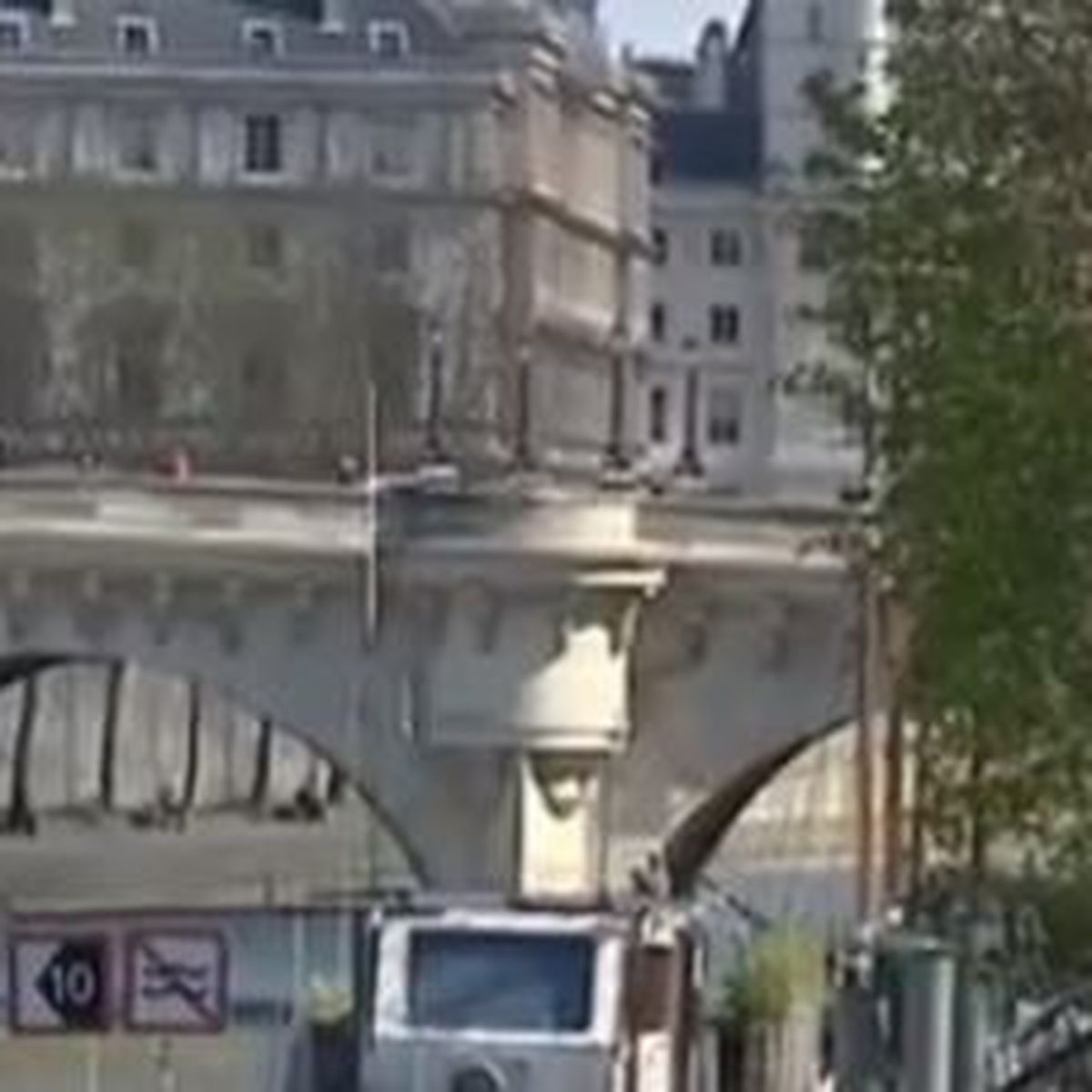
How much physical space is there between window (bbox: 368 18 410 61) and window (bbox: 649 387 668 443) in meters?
24.8

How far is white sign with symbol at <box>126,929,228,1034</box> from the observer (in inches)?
797

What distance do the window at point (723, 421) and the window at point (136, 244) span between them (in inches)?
1006

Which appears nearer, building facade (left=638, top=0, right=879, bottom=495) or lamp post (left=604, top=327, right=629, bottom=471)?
lamp post (left=604, top=327, right=629, bottom=471)

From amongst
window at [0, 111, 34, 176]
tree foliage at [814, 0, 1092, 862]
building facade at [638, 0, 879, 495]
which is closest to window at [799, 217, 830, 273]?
tree foliage at [814, 0, 1092, 862]

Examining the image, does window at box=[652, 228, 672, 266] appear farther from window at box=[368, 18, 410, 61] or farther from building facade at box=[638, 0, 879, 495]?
window at box=[368, 18, 410, 61]

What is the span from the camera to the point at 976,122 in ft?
53.0

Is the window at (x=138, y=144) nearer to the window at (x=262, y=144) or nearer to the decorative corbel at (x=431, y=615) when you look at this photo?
the window at (x=262, y=144)

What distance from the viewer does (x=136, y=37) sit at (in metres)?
105

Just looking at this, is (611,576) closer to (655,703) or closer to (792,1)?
(655,703)

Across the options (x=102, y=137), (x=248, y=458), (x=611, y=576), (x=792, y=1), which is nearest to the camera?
(x=611, y=576)

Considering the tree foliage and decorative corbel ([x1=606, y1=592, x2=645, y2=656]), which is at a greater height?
the tree foliage

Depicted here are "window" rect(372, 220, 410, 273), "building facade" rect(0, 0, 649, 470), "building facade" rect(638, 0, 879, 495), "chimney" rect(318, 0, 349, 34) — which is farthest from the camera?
"building facade" rect(638, 0, 879, 495)

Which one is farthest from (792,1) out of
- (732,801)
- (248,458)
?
(732,801)

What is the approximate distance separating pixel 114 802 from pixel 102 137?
91.7 feet
